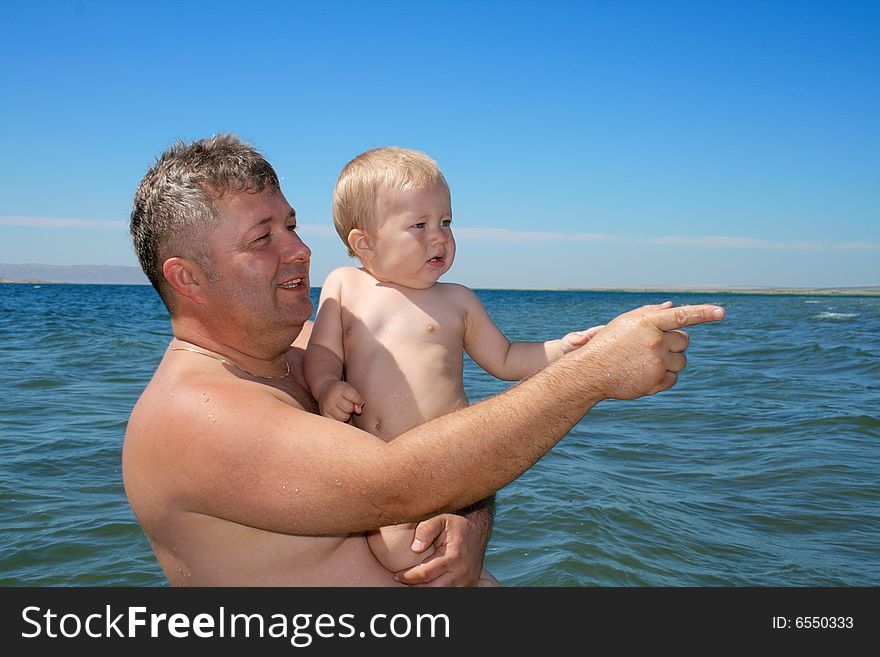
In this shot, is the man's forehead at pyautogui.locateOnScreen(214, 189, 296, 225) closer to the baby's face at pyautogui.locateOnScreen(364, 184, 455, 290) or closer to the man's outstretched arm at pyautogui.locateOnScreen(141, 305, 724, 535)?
the baby's face at pyautogui.locateOnScreen(364, 184, 455, 290)

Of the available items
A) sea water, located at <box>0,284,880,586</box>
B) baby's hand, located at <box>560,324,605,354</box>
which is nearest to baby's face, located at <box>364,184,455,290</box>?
baby's hand, located at <box>560,324,605,354</box>

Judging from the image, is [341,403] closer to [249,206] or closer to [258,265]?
[258,265]

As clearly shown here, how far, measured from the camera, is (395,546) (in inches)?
109

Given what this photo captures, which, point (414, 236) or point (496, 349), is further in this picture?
point (496, 349)

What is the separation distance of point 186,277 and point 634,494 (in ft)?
15.9

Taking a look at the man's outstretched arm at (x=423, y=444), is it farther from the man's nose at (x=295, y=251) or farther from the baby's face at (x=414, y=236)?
the baby's face at (x=414, y=236)

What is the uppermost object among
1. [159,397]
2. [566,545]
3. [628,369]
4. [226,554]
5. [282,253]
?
[282,253]

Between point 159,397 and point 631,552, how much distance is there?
12.9 feet

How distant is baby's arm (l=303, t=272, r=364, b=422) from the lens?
2.83m

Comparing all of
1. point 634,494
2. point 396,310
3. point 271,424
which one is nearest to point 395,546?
point 271,424

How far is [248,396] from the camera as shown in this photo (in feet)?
7.77

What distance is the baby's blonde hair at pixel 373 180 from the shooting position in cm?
313

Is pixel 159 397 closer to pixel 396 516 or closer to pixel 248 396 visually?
pixel 248 396
